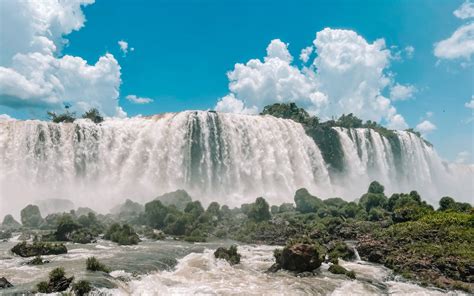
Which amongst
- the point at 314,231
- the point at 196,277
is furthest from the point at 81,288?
the point at 314,231

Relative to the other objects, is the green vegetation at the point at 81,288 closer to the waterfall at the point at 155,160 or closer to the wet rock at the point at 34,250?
the wet rock at the point at 34,250

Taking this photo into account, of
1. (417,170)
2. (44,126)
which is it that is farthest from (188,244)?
(417,170)

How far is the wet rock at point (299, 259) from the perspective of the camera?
1769 centimetres

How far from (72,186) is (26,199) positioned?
5603 millimetres

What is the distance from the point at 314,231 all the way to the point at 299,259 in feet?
33.2

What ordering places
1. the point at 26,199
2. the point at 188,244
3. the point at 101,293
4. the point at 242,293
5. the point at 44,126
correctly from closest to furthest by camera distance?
the point at 101,293 < the point at 242,293 < the point at 188,244 < the point at 26,199 < the point at 44,126

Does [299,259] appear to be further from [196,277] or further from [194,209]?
[194,209]

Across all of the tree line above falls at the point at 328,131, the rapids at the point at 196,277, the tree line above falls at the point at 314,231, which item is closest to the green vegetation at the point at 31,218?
the tree line above falls at the point at 314,231

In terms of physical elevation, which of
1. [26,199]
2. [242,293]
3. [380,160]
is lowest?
[242,293]

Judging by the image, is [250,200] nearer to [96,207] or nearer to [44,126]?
[96,207]

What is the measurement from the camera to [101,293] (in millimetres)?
12703

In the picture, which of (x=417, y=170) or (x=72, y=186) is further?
(x=417, y=170)

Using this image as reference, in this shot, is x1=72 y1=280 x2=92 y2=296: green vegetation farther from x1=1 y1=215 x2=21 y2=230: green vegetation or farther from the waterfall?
the waterfall

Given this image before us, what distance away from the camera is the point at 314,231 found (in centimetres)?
2747
